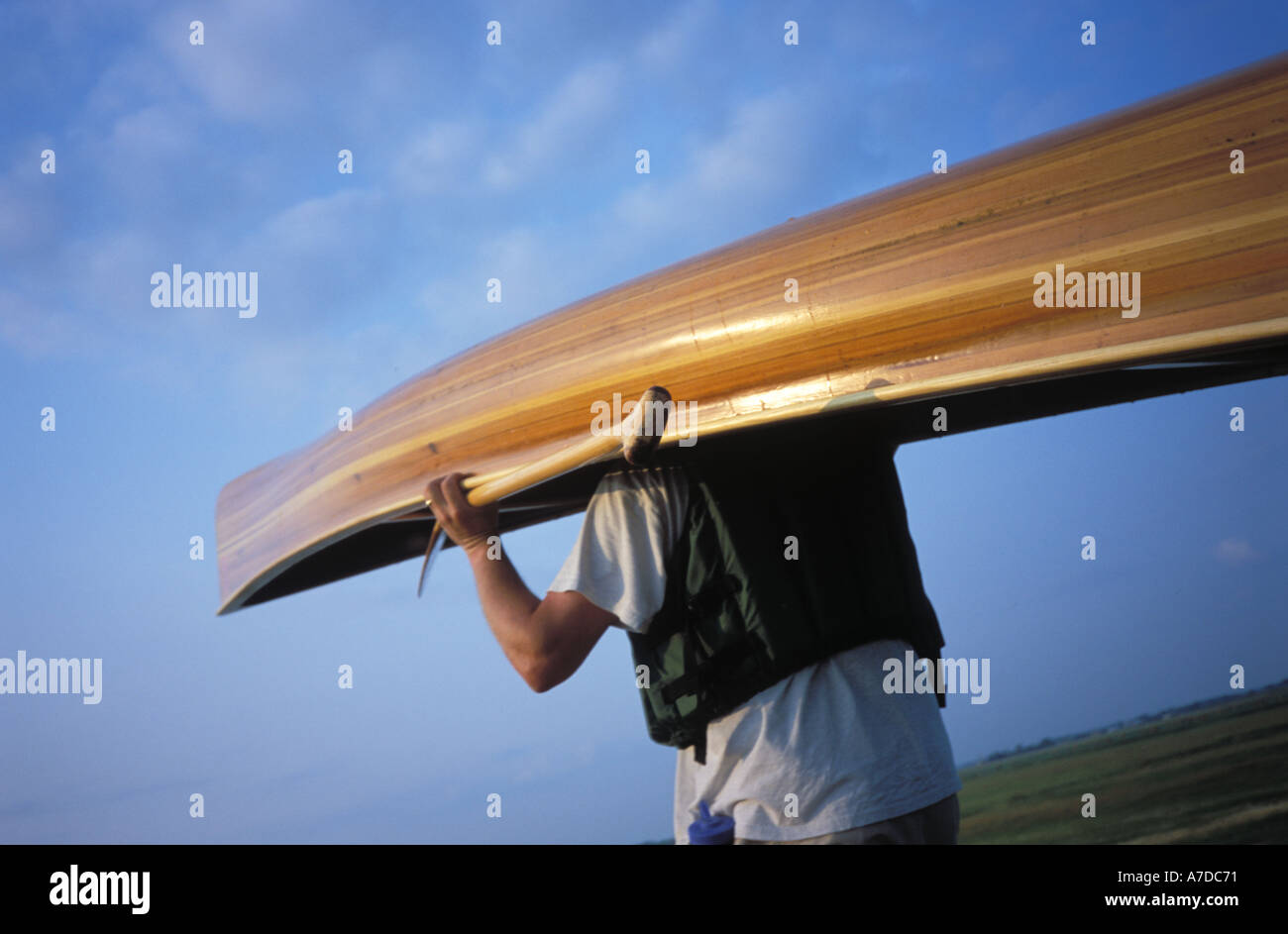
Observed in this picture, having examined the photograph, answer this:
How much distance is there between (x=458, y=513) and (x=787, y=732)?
92 cm

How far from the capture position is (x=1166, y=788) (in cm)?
516

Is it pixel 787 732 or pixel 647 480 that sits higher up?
pixel 647 480

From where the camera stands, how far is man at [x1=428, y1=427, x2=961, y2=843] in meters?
1.63

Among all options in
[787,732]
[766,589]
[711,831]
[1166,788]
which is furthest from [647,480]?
[1166,788]

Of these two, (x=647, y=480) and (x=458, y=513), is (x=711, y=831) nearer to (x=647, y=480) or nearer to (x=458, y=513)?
(x=647, y=480)

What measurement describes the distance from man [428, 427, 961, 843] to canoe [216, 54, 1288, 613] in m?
0.26

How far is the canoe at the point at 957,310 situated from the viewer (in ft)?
5.57

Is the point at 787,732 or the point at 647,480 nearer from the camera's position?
the point at 787,732

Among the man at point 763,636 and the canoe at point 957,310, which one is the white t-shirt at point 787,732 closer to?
the man at point 763,636

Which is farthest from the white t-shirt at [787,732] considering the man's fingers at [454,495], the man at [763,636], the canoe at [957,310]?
the man's fingers at [454,495]

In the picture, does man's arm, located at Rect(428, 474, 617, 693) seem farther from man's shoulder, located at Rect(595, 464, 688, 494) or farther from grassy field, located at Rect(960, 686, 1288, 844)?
grassy field, located at Rect(960, 686, 1288, 844)

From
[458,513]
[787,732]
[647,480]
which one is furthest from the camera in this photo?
[458,513]
